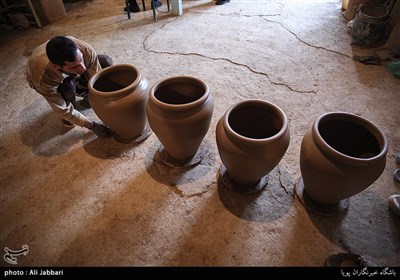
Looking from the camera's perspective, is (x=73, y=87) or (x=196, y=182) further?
(x=73, y=87)

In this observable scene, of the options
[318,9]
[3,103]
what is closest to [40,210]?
[3,103]

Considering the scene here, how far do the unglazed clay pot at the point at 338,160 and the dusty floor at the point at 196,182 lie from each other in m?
0.18

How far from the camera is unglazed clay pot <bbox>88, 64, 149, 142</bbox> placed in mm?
2006

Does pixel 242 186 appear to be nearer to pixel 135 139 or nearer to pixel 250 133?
pixel 250 133

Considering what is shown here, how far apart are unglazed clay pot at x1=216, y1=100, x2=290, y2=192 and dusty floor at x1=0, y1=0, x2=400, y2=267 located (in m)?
0.15

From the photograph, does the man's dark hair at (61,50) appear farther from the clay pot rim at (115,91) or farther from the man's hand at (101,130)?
the man's hand at (101,130)

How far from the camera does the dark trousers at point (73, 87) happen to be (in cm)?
228

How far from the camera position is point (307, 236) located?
1756 mm

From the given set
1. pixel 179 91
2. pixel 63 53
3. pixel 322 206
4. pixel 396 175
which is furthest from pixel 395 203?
pixel 63 53

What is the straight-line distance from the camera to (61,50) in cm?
183

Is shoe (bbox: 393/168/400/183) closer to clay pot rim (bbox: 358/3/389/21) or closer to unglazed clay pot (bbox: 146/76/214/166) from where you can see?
unglazed clay pot (bbox: 146/76/214/166)

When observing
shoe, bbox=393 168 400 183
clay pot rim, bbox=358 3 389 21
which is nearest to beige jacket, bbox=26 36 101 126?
shoe, bbox=393 168 400 183

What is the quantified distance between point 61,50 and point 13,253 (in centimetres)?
144
